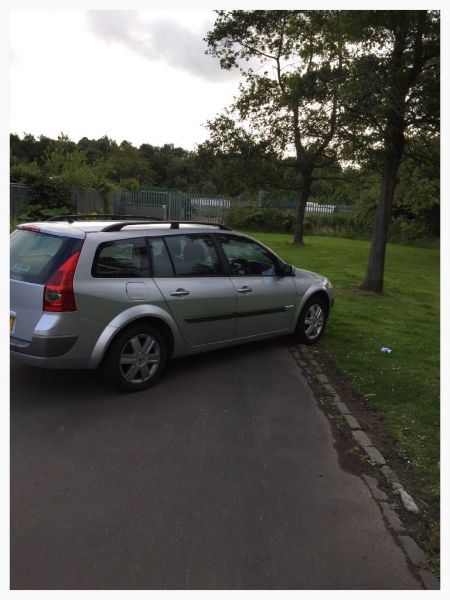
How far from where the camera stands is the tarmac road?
2654 millimetres

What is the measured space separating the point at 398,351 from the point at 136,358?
4.02m

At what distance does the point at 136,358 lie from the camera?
494cm

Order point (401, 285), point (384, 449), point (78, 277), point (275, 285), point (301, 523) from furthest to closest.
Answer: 1. point (401, 285)
2. point (275, 285)
3. point (78, 277)
4. point (384, 449)
5. point (301, 523)

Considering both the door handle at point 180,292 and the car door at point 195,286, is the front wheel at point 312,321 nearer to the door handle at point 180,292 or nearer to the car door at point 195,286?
the car door at point 195,286

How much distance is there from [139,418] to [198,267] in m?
1.88

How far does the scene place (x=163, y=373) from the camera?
18.4ft

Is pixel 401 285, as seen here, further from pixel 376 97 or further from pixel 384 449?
pixel 384 449

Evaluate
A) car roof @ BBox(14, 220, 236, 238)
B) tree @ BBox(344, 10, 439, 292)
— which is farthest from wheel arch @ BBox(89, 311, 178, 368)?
tree @ BBox(344, 10, 439, 292)

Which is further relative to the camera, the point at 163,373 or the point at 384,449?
the point at 163,373

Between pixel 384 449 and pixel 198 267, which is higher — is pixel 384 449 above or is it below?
below

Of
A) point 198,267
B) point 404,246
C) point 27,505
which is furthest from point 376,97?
point 404,246

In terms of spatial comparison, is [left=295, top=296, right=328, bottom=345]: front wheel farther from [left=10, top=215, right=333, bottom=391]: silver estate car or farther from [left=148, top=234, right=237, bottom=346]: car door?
[left=148, top=234, right=237, bottom=346]: car door

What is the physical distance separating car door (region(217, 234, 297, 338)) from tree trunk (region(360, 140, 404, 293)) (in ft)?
18.0

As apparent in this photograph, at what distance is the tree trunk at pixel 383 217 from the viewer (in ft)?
35.5
